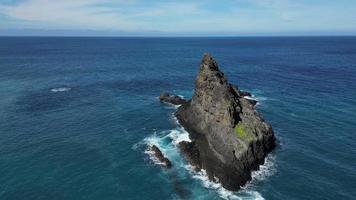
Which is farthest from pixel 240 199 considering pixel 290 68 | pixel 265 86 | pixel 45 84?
pixel 290 68

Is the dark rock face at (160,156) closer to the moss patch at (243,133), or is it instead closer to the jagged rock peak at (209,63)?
the moss patch at (243,133)

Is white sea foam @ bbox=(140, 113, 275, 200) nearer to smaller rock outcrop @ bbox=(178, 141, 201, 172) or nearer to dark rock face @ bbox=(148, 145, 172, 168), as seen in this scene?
dark rock face @ bbox=(148, 145, 172, 168)

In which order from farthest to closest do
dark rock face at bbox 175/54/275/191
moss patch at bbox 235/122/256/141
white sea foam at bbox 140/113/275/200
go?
moss patch at bbox 235/122/256/141 → dark rock face at bbox 175/54/275/191 → white sea foam at bbox 140/113/275/200

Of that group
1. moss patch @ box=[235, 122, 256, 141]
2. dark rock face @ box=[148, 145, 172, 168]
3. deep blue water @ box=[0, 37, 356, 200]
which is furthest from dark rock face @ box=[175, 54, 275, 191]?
dark rock face @ box=[148, 145, 172, 168]

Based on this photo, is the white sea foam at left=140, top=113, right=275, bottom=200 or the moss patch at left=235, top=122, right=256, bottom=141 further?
the moss patch at left=235, top=122, right=256, bottom=141

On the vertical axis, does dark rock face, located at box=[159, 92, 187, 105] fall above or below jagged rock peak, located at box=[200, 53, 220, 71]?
below

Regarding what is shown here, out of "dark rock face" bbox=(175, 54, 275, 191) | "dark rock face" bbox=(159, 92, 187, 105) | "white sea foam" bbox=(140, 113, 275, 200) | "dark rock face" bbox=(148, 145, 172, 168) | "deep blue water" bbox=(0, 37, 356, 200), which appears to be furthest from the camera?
"dark rock face" bbox=(159, 92, 187, 105)

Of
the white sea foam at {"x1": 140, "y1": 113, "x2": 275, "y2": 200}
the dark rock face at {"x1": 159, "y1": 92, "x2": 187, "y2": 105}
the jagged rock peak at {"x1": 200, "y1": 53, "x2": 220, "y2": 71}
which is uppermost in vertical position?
the jagged rock peak at {"x1": 200, "y1": 53, "x2": 220, "y2": 71}
